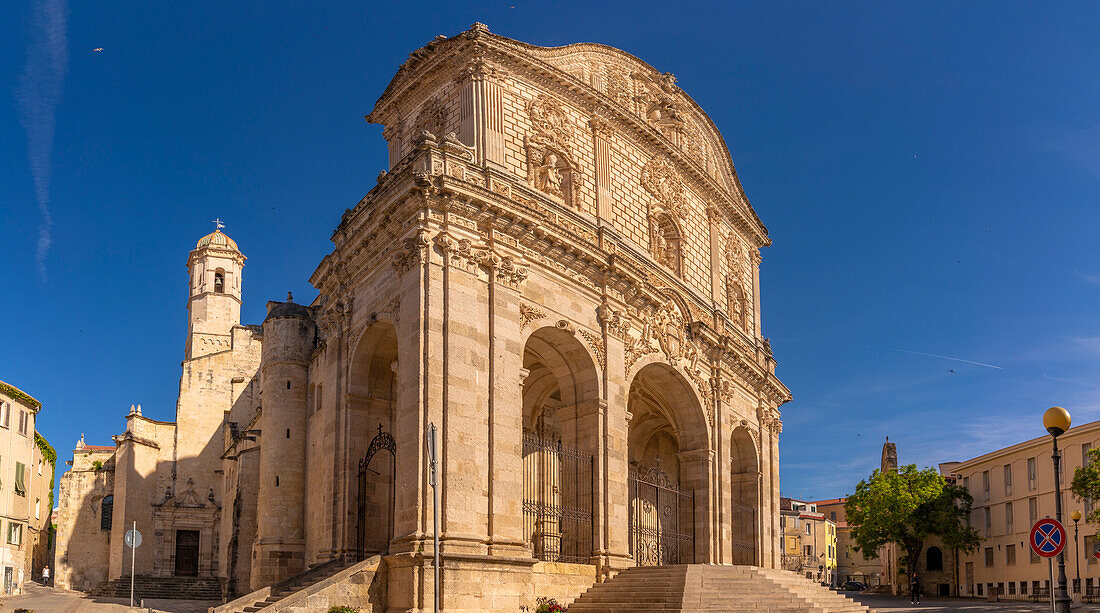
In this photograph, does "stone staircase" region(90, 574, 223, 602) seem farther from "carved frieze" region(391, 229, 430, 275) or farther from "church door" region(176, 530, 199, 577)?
"carved frieze" region(391, 229, 430, 275)

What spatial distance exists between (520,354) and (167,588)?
2950 cm

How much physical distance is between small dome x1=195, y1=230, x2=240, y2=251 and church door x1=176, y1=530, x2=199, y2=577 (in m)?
19.3

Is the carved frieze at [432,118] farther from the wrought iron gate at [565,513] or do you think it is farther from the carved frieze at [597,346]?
the wrought iron gate at [565,513]

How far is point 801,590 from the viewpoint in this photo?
2331 cm

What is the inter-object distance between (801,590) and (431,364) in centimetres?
1138

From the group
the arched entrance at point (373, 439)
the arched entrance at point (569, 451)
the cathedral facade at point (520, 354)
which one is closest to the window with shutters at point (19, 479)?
the cathedral facade at point (520, 354)

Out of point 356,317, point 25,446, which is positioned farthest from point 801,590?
point 25,446

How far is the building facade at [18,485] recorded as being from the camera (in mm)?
41062

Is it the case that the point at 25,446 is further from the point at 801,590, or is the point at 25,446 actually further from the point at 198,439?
the point at 801,590

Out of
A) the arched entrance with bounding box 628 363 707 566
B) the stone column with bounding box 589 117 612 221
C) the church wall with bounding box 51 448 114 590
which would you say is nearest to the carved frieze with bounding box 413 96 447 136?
the stone column with bounding box 589 117 612 221

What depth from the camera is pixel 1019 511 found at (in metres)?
48.8

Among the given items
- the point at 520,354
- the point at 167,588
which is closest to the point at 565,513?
the point at 520,354

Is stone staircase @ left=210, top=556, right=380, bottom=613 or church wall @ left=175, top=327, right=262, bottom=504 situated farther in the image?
church wall @ left=175, top=327, right=262, bottom=504

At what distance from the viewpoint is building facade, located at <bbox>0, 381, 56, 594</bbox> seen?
135 feet
